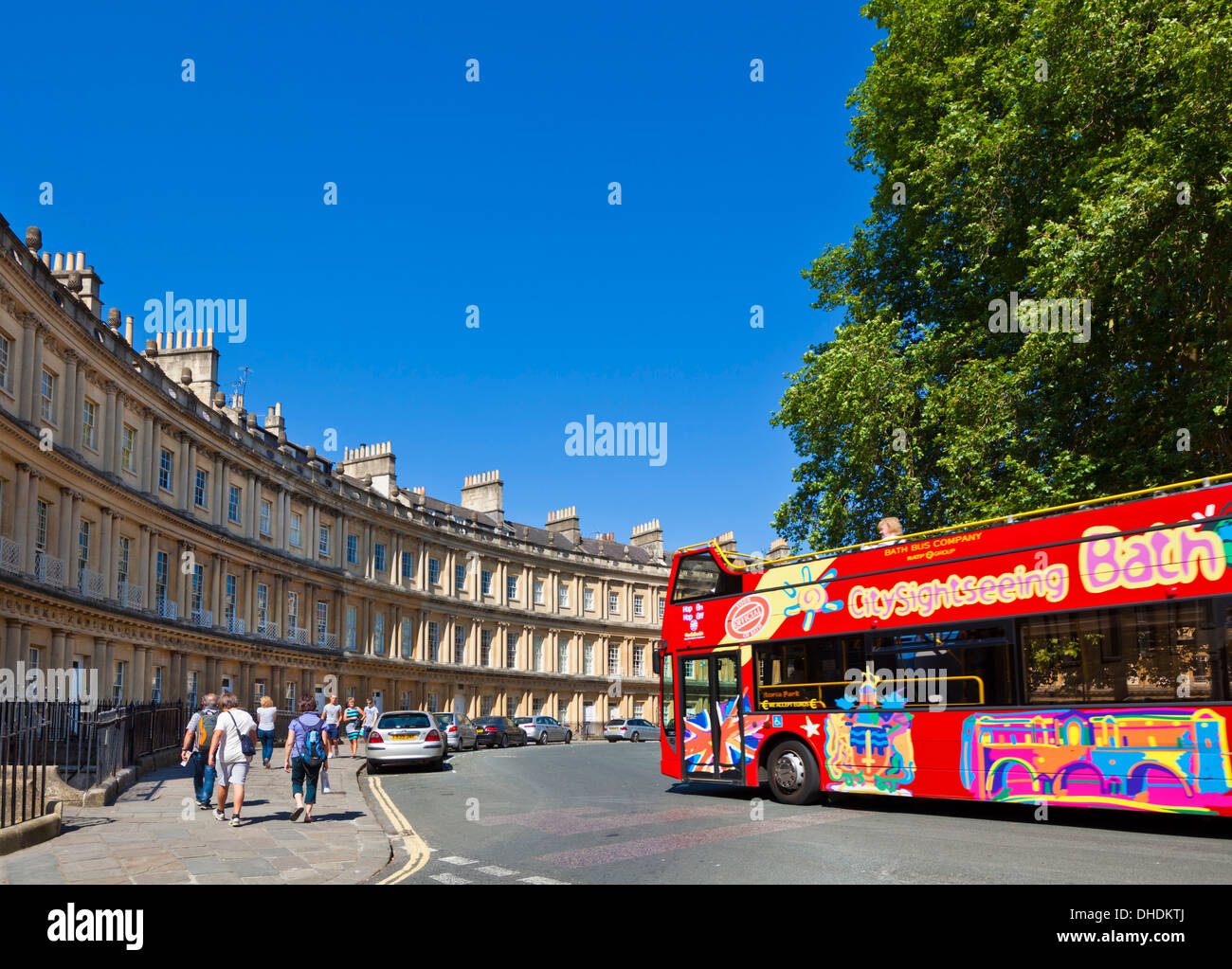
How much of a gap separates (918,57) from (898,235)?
3701mm

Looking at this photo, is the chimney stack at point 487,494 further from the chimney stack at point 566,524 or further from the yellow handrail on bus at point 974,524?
the yellow handrail on bus at point 974,524

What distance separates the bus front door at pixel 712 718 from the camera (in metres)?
15.4

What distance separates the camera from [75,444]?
2795 cm

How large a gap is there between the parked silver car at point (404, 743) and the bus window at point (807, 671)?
40.2 feet

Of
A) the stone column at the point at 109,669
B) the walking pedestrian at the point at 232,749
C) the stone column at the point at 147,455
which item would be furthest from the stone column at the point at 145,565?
the walking pedestrian at the point at 232,749

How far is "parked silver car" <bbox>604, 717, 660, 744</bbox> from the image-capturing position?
51.2 meters

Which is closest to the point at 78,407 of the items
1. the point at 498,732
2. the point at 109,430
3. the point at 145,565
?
the point at 109,430

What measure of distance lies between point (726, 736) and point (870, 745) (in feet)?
8.87

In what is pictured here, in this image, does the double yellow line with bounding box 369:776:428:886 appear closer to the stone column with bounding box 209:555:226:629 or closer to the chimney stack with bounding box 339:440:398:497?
the stone column with bounding box 209:555:226:629

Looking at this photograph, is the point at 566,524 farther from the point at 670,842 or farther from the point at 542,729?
the point at 670,842

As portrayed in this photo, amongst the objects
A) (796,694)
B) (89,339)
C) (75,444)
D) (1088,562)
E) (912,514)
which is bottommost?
(796,694)

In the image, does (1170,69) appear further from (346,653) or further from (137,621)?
(346,653)

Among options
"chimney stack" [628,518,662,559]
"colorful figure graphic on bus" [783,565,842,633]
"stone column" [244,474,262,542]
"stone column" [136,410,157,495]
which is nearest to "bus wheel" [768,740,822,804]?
"colorful figure graphic on bus" [783,565,842,633]
